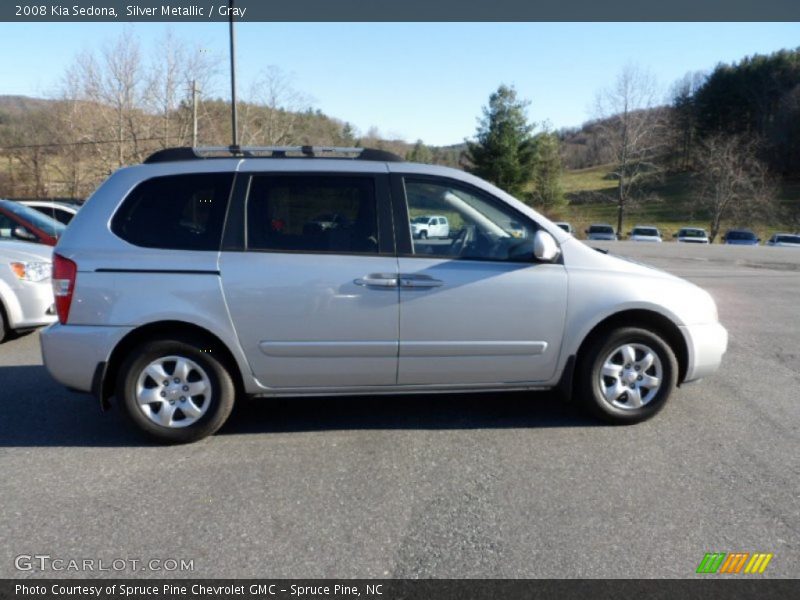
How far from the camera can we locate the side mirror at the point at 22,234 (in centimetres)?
809

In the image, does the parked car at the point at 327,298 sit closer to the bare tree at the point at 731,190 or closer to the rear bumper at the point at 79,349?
the rear bumper at the point at 79,349

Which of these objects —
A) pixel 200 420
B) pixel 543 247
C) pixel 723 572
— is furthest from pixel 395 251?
pixel 723 572

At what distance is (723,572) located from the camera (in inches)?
107

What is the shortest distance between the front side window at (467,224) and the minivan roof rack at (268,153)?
18.5 inches

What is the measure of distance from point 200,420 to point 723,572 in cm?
317

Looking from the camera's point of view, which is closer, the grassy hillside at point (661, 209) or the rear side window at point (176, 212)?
the rear side window at point (176, 212)

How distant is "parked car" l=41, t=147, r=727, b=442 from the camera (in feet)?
13.2

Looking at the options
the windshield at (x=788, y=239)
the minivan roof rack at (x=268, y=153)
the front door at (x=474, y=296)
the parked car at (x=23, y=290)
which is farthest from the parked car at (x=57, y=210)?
the windshield at (x=788, y=239)

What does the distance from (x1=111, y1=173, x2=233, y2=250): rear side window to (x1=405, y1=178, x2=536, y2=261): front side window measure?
1325 mm

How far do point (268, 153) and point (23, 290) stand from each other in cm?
398

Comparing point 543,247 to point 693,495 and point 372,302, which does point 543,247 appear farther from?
point 693,495

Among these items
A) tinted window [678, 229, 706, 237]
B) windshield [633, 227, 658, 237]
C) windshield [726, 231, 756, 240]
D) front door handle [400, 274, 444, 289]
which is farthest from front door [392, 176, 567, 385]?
tinted window [678, 229, 706, 237]

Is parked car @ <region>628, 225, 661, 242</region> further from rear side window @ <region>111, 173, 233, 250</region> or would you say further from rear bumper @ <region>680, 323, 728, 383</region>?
rear side window @ <region>111, 173, 233, 250</region>
